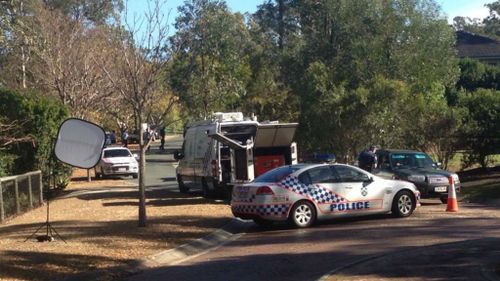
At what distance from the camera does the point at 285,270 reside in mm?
10516

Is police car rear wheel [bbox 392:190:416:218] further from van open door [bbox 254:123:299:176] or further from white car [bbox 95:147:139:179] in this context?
white car [bbox 95:147:139:179]

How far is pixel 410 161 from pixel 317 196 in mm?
6852

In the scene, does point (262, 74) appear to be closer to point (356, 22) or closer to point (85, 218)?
point (356, 22)

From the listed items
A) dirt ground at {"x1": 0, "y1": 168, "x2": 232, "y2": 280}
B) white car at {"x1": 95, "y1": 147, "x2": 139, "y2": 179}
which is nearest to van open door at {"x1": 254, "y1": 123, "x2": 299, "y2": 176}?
dirt ground at {"x1": 0, "y1": 168, "x2": 232, "y2": 280}

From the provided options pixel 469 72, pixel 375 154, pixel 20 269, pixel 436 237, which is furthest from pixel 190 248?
pixel 469 72

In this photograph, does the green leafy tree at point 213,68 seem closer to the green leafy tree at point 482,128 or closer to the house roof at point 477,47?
the green leafy tree at point 482,128

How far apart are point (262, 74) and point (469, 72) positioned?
1917 cm

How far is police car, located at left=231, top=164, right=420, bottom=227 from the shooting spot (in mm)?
15359

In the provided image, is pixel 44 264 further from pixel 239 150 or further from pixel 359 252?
pixel 239 150

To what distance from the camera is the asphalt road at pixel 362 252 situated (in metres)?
9.80

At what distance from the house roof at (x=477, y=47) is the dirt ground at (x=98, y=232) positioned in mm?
60567

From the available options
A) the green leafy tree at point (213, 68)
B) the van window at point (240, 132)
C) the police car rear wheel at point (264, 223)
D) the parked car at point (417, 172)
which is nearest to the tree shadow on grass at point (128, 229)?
the police car rear wheel at point (264, 223)

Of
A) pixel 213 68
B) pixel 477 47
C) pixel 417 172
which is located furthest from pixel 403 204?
pixel 477 47

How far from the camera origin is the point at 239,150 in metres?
20.6
